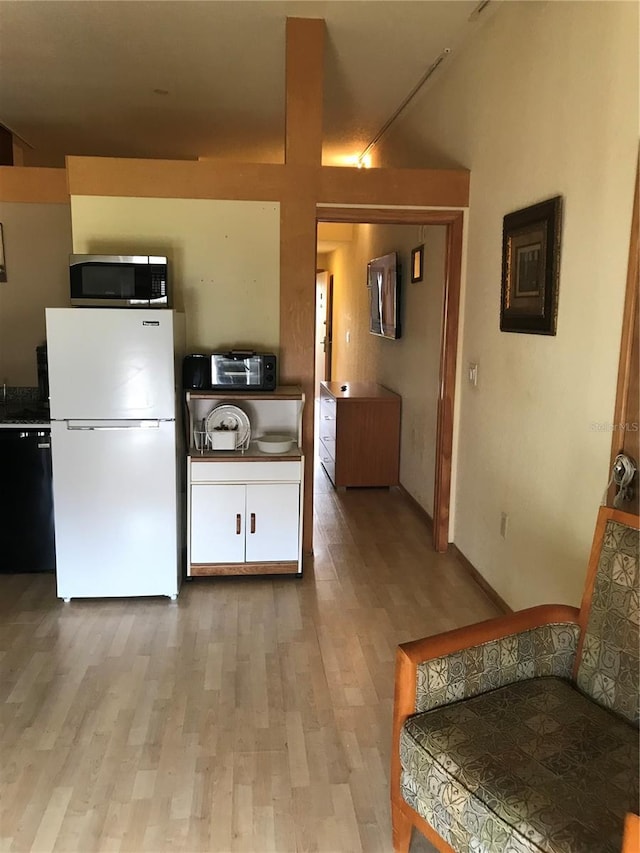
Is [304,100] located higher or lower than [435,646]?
higher

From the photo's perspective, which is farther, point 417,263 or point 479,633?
point 417,263

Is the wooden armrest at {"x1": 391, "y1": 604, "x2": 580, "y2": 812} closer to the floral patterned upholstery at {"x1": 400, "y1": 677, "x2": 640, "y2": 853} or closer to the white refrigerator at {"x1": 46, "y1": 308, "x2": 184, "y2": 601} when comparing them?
the floral patterned upholstery at {"x1": 400, "y1": 677, "x2": 640, "y2": 853}

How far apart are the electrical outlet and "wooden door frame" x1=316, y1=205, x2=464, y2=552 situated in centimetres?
76

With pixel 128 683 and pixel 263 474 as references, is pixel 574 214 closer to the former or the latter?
pixel 263 474

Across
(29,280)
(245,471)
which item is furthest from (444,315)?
(29,280)

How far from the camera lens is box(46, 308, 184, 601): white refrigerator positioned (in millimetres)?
3076

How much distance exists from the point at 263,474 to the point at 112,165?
1868 mm

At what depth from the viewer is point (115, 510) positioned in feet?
10.6

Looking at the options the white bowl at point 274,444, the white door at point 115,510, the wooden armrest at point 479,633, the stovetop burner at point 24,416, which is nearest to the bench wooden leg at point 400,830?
the wooden armrest at point 479,633

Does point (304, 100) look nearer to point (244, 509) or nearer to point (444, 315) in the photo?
point (444, 315)

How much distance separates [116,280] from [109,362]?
487 mm

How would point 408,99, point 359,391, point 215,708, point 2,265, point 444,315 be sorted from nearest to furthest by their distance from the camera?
point 215,708
point 444,315
point 408,99
point 2,265
point 359,391

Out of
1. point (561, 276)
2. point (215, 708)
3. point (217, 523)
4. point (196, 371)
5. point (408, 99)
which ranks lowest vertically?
point (215, 708)

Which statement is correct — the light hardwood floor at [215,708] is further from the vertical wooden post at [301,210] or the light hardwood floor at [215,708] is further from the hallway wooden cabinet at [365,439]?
the hallway wooden cabinet at [365,439]
